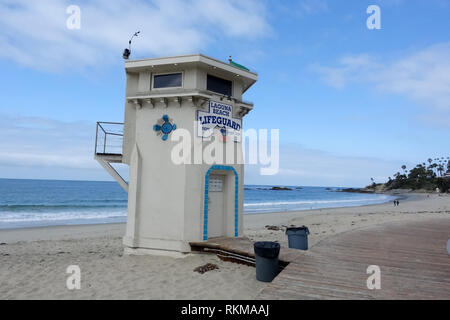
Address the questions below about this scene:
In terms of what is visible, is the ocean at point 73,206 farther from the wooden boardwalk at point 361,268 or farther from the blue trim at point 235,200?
the wooden boardwalk at point 361,268

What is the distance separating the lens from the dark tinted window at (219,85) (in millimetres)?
A: 10305

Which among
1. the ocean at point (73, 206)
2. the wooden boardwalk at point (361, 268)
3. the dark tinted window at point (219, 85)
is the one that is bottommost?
the ocean at point (73, 206)

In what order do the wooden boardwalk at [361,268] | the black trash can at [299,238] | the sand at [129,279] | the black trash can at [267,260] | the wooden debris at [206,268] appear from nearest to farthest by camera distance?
1. the wooden boardwalk at [361,268]
2. the sand at [129,279]
3. the black trash can at [267,260]
4. the wooden debris at [206,268]
5. the black trash can at [299,238]

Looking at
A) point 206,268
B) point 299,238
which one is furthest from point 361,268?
point 206,268

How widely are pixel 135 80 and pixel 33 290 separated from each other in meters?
7.75

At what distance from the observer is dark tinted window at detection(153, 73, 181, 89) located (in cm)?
1021

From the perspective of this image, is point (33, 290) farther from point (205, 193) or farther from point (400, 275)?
point (400, 275)

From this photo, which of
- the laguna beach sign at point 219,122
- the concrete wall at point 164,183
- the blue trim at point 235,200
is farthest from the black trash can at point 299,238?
the laguna beach sign at point 219,122

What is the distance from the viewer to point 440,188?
102250 millimetres

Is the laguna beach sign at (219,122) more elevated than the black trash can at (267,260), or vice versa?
the laguna beach sign at (219,122)

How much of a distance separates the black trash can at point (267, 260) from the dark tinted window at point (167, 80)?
21.7ft

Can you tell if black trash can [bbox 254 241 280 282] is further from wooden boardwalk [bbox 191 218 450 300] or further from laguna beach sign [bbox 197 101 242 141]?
laguna beach sign [bbox 197 101 242 141]
